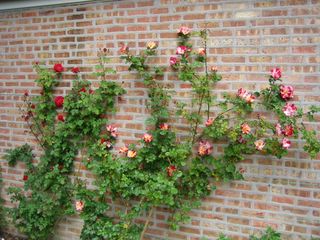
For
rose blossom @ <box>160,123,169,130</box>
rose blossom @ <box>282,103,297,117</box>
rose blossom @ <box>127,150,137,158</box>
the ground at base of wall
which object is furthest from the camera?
the ground at base of wall

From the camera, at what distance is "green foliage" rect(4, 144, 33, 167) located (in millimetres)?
3932

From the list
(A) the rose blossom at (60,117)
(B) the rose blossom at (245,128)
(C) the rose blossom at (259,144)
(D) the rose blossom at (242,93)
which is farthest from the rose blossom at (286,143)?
(A) the rose blossom at (60,117)

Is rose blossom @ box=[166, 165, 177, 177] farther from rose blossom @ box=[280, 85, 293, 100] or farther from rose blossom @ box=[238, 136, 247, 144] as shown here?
rose blossom @ box=[280, 85, 293, 100]

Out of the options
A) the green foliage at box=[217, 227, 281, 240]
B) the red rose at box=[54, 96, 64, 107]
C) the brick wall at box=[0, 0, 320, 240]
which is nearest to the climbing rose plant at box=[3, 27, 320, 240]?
the red rose at box=[54, 96, 64, 107]

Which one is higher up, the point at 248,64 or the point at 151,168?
the point at 248,64

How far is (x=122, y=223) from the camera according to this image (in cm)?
318

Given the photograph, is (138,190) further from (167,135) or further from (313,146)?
(313,146)

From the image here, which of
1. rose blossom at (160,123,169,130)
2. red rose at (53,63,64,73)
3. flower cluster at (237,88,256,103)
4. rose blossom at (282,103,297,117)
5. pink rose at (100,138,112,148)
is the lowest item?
pink rose at (100,138,112,148)

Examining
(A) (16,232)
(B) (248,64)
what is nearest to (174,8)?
(B) (248,64)

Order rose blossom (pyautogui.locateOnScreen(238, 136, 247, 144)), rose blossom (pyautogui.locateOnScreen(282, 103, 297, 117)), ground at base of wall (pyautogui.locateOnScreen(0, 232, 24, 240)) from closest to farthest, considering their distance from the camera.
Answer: rose blossom (pyautogui.locateOnScreen(282, 103, 297, 117)) < rose blossom (pyautogui.locateOnScreen(238, 136, 247, 144)) < ground at base of wall (pyautogui.locateOnScreen(0, 232, 24, 240))

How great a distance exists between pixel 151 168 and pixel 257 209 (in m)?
0.93

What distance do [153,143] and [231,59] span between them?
3.03 feet

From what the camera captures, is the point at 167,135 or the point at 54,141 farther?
the point at 54,141

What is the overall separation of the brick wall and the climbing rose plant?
0.33 feet
